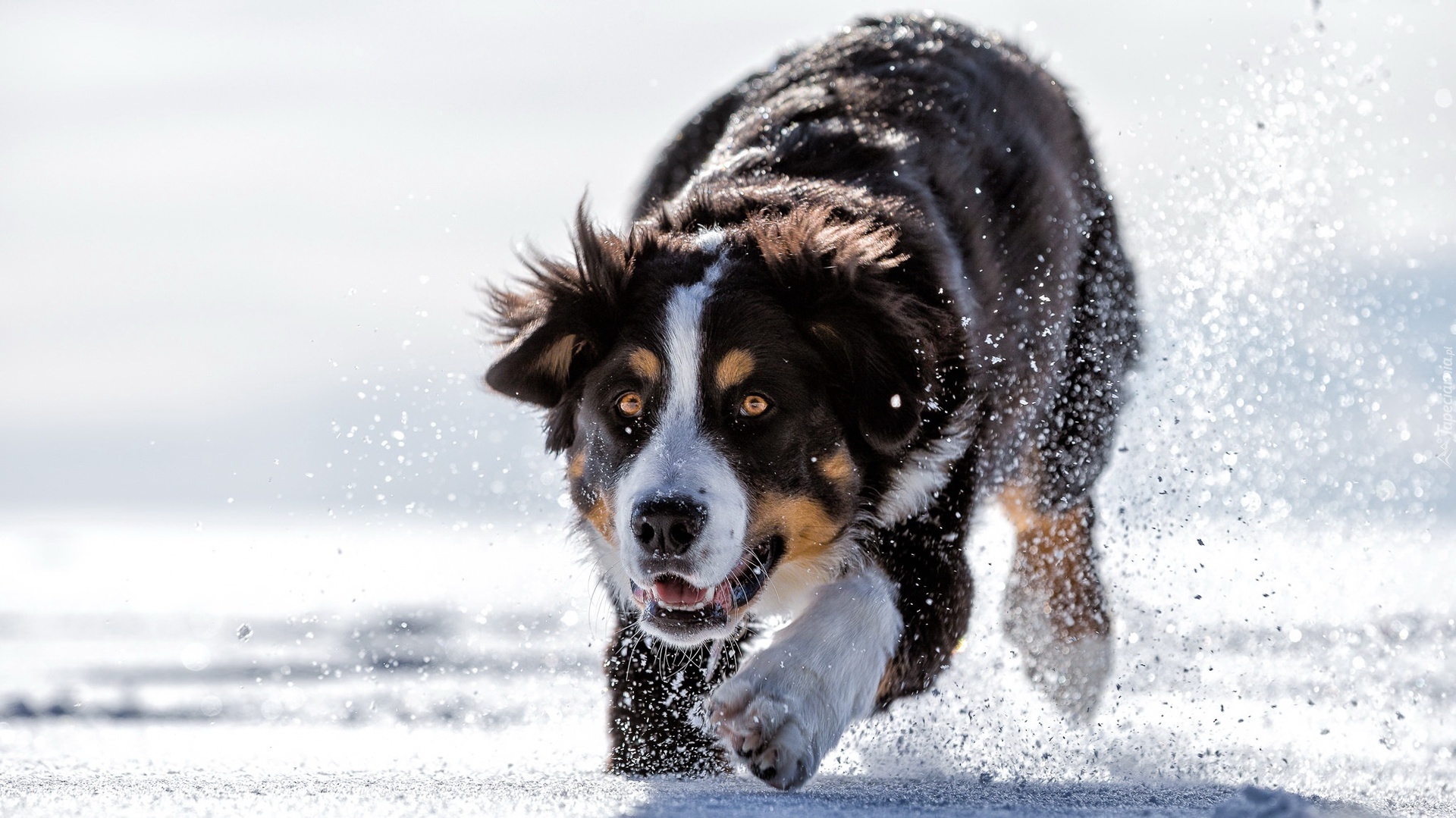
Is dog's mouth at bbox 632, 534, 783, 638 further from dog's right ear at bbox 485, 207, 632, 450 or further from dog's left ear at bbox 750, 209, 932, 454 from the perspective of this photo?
dog's right ear at bbox 485, 207, 632, 450

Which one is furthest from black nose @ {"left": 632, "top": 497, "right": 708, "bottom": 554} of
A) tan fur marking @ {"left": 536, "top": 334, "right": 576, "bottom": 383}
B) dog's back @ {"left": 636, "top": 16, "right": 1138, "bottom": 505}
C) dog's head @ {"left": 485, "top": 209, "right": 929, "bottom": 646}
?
dog's back @ {"left": 636, "top": 16, "right": 1138, "bottom": 505}

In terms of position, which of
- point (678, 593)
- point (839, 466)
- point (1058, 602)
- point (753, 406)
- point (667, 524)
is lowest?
point (1058, 602)

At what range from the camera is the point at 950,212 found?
14.3 feet

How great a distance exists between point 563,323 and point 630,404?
35 centimetres

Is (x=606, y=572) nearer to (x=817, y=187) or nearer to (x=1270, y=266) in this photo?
(x=817, y=187)

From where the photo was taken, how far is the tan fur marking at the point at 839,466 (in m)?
3.66

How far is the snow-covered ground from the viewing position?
3.12 meters

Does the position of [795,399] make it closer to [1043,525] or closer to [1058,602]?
[1043,525]

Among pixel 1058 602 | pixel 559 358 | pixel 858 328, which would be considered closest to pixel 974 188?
pixel 858 328

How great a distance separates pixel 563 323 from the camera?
149 inches

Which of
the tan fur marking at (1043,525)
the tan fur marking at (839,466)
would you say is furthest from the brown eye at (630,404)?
the tan fur marking at (1043,525)

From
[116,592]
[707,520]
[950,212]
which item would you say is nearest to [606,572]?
[707,520]

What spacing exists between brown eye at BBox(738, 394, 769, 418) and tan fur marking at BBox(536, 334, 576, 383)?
1.96ft

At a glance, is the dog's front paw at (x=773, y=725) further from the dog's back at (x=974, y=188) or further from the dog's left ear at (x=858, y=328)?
the dog's back at (x=974, y=188)
